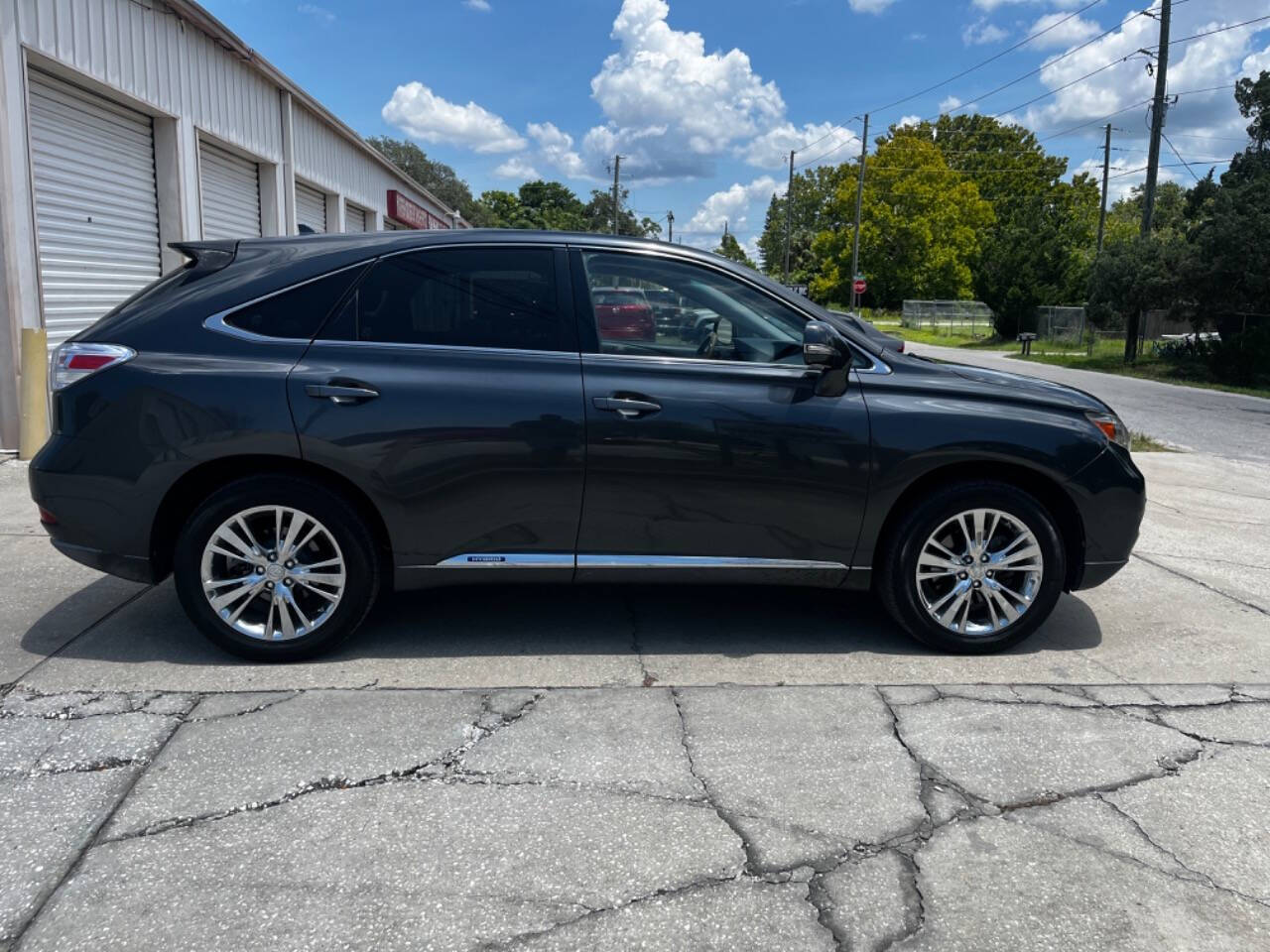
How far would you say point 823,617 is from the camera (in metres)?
4.99

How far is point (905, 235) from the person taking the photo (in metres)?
64.5

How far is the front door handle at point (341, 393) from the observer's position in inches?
158

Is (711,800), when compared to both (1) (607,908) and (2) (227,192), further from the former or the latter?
(2) (227,192)

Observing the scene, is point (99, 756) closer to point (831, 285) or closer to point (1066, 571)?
point (1066, 571)

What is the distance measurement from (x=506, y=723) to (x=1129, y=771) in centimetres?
223

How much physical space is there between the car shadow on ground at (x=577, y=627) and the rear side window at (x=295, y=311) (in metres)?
1.42

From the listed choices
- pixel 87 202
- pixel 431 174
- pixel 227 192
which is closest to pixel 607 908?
pixel 87 202

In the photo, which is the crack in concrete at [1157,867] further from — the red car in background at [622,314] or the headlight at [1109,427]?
the red car in background at [622,314]

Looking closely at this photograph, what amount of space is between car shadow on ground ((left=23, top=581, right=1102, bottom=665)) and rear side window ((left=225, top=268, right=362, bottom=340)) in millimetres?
1420

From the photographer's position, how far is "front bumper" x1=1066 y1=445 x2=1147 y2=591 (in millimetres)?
4383

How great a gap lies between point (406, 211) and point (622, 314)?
82.5ft

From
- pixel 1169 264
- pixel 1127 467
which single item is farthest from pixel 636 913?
pixel 1169 264

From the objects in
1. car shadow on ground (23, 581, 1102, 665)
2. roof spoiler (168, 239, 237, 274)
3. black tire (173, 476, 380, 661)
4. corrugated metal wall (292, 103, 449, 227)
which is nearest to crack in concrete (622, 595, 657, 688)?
car shadow on ground (23, 581, 1102, 665)

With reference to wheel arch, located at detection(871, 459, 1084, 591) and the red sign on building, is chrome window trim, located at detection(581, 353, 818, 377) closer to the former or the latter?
wheel arch, located at detection(871, 459, 1084, 591)
